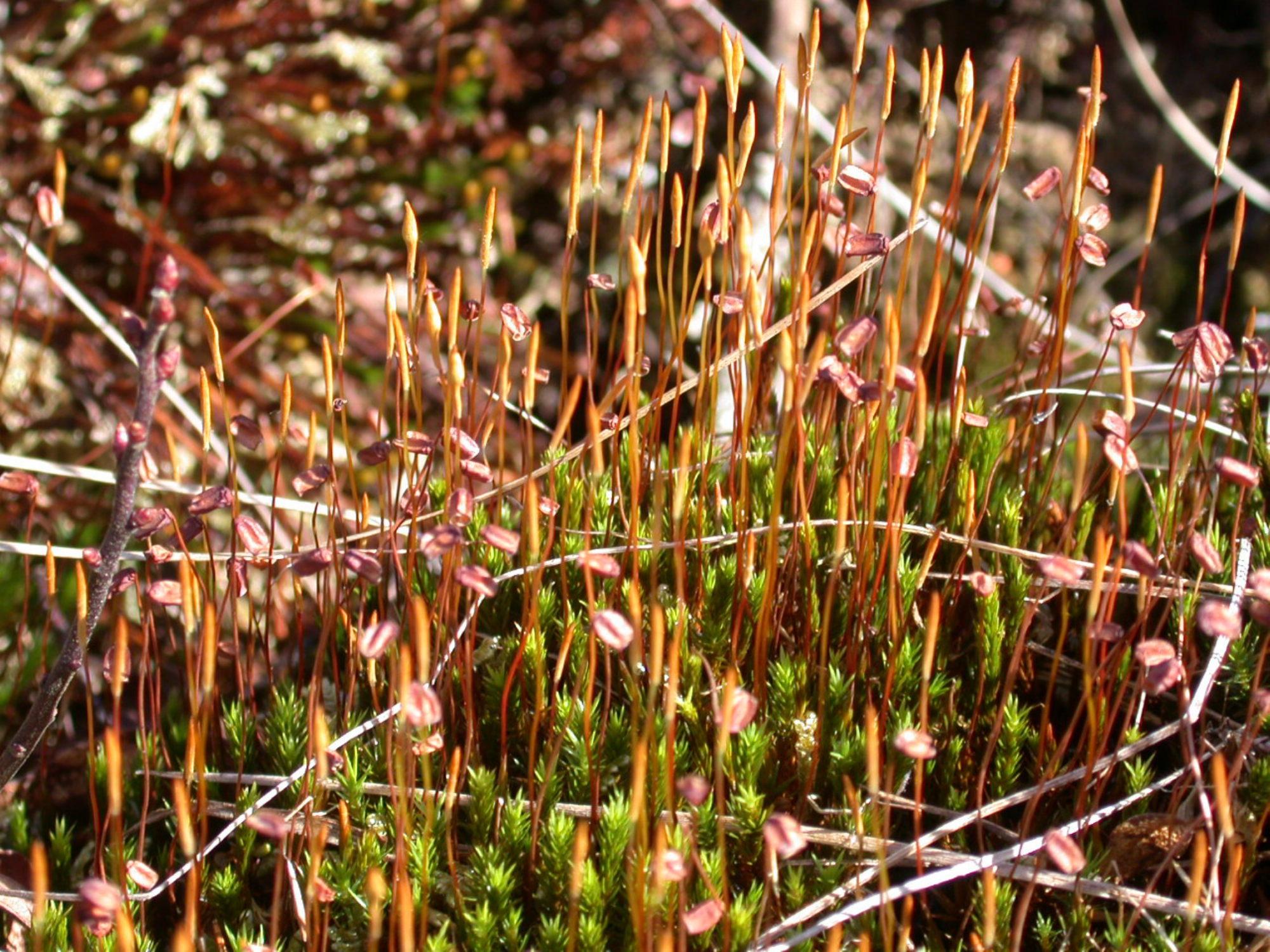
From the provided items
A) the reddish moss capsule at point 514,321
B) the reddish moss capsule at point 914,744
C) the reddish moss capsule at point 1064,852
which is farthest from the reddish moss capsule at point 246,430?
the reddish moss capsule at point 1064,852

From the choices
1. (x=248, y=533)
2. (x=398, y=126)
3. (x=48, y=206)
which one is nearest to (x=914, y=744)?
(x=248, y=533)

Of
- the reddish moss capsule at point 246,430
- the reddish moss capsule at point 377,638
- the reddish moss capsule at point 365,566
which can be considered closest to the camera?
the reddish moss capsule at point 377,638

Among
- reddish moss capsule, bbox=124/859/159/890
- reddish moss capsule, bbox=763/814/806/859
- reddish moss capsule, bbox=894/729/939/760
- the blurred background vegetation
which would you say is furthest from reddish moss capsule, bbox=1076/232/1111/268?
the blurred background vegetation

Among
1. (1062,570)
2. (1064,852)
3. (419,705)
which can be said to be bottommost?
(1064,852)

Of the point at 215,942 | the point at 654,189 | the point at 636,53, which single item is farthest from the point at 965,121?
the point at 636,53

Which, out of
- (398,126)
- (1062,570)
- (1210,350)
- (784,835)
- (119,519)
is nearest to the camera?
(784,835)

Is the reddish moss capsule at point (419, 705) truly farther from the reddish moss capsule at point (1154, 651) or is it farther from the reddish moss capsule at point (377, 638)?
the reddish moss capsule at point (1154, 651)

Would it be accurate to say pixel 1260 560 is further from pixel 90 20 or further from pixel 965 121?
pixel 90 20

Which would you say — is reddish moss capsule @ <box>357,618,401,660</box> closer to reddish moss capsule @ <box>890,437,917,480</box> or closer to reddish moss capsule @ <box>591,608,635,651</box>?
reddish moss capsule @ <box>591,608,635,651</box>

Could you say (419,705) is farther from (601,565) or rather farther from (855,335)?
(855,335)
